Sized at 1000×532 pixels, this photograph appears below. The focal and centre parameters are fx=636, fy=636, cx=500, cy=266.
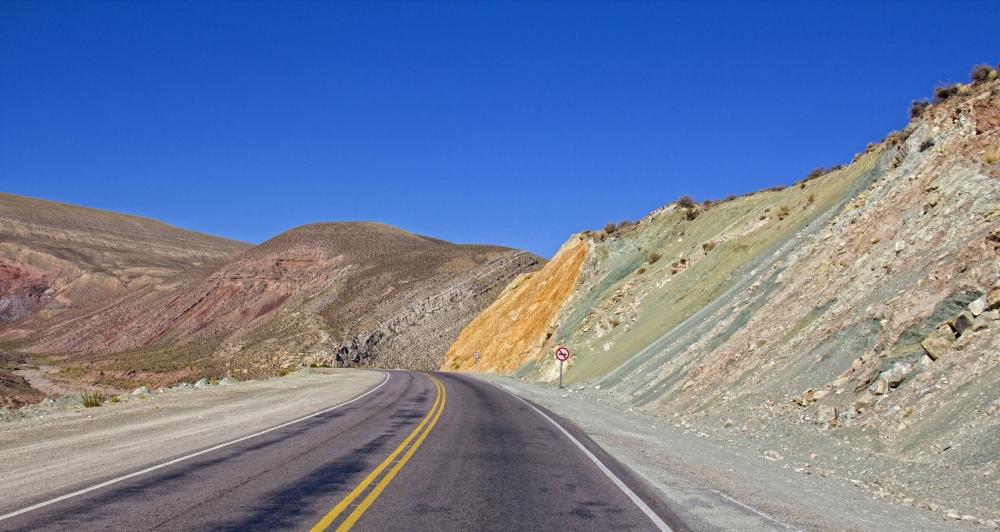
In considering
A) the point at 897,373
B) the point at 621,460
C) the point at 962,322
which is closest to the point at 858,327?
the point at 962,322

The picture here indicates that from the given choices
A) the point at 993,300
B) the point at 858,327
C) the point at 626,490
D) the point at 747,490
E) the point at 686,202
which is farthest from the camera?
the point at 686,202

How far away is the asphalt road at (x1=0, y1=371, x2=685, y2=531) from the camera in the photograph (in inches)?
253

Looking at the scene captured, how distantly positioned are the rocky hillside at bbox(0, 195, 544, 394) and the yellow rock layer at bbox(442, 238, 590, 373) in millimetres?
8597

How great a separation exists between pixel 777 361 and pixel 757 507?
953 cm

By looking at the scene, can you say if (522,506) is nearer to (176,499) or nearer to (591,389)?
(176,499)

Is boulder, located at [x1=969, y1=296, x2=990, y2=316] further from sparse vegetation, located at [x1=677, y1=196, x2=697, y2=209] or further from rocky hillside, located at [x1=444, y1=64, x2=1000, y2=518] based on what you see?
sparse vegetation, located at [x1=677, y1=196, x2=697, y2=209]

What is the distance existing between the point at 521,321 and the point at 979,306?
135 feet

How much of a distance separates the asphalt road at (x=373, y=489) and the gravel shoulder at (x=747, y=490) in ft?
1.65

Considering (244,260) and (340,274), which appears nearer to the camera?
(340,274)

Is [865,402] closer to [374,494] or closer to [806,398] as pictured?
[806,398]

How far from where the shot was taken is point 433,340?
6875 centimetres

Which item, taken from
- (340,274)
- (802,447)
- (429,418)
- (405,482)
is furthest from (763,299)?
(340,274)

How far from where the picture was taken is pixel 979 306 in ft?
37.3

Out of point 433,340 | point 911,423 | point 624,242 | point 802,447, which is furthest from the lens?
point 433,340
